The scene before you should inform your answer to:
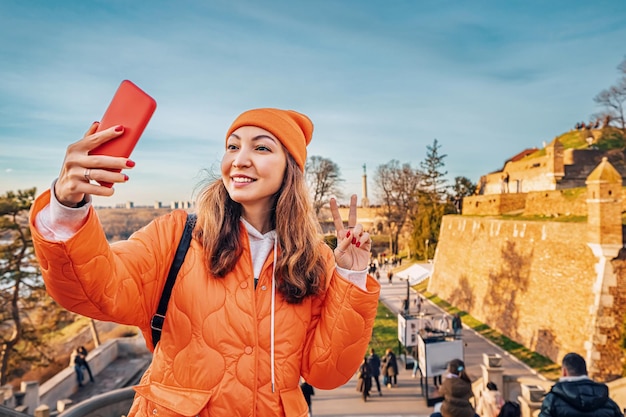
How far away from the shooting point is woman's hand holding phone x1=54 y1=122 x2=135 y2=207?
1.25 meters

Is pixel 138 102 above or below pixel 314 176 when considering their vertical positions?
below

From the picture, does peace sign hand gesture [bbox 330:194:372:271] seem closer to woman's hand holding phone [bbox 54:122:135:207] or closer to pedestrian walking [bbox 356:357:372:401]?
woman's hand holding phone [bbox 54:122:135:207]

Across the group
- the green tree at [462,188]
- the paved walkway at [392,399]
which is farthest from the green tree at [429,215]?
the paved walkway at [392,399]

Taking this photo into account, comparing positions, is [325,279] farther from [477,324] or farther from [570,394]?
[477,324]

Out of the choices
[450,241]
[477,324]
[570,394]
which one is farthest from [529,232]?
[570,394]

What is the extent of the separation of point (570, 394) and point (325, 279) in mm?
2864

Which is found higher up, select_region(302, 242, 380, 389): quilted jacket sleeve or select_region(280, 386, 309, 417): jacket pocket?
select_region(302, 242, 380, 389): quilted jacket sleeve

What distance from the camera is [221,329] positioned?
5.45ft

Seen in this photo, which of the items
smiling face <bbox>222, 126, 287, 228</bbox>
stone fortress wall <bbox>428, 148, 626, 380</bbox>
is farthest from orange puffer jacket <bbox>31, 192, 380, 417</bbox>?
stone fortress wall <bbox>428, 148, 626, 380</bbox>

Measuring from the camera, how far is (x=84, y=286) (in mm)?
1370

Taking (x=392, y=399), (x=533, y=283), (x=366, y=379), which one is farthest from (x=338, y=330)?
(x=533, y=283)

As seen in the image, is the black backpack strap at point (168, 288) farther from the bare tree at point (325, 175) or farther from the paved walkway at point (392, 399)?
the bare tree at point (325, 175)

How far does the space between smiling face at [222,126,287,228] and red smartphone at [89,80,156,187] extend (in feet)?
1.59

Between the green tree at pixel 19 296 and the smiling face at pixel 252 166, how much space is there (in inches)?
566
